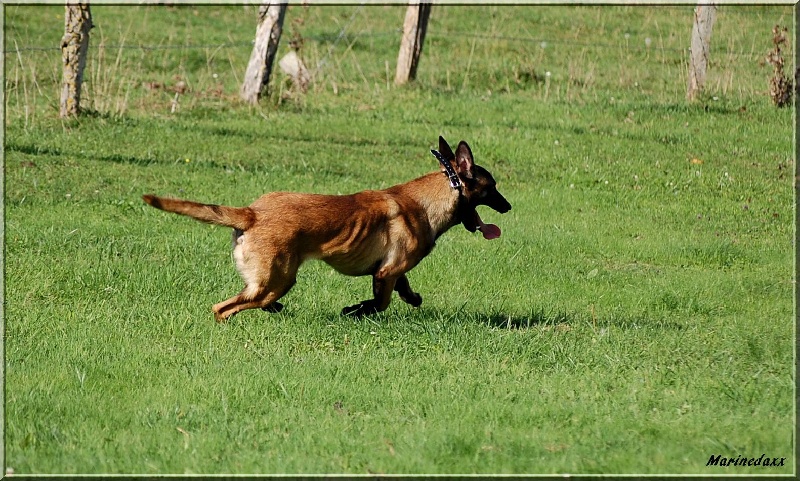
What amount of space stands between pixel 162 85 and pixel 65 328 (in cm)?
1107

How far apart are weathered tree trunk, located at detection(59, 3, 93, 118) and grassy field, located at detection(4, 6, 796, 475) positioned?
36cm

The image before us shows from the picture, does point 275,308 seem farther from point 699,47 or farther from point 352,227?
point 699,47

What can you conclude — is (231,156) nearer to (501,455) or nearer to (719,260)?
(719,260)

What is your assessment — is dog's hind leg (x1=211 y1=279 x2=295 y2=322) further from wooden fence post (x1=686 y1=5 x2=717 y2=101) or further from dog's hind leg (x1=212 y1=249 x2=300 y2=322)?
wooden fence post (x1=686 y1=5 x2=717 y2=101)

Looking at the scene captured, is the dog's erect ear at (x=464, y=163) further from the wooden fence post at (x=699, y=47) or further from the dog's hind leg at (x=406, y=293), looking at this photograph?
the wooden fence post at (x=699, y=47)

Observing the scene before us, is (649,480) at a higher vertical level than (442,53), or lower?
lower

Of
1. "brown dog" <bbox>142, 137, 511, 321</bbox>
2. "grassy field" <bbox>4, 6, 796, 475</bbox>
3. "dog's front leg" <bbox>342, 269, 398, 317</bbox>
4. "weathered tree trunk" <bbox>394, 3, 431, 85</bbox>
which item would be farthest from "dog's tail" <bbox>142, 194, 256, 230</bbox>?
"weathered tree trunk" <bbox>394, 3, 431, 85</bbox>

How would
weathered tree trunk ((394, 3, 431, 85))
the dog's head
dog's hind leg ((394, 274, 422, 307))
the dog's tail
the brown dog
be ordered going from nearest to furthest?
the dog's tail < the brown dog < the dog's head < dog's hind leg ((394, 274, 422, 307)) < weathered tree trunk ((394, 3, 431, 85))

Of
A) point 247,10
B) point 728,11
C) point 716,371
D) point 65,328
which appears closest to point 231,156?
point 65,328

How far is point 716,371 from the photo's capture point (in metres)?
6.23

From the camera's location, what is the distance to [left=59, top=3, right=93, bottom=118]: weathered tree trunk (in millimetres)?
13344

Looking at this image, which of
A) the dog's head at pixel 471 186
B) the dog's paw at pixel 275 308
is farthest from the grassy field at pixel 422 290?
the dog's head at pixel 471 186

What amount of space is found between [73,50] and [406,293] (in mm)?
7682

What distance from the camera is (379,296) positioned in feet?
24.0
